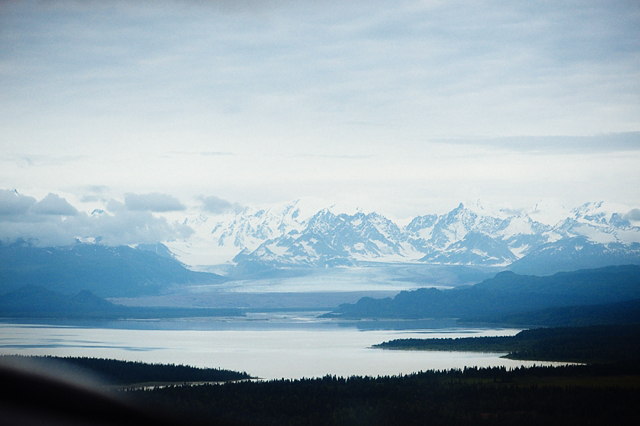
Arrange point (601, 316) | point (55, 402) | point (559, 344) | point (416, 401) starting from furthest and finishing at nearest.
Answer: point (601, 316), point (559, 344), point (416, 401), point (55, 402)

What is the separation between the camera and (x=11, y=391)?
15.3 feet

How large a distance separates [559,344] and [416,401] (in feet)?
212

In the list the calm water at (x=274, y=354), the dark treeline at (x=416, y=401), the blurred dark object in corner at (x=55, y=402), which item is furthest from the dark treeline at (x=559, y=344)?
the blurred dark object in corner at (x=55, y=402)

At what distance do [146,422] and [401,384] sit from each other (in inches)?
2656

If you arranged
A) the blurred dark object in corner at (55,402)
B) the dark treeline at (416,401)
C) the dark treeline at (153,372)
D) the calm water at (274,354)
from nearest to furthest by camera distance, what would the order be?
the blurred dark object in corner at (55,402) → the dark treeline at (416,401) → the dark treeline at (153,372) → the calm water at (274,354)

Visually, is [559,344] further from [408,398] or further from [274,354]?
[408,398]

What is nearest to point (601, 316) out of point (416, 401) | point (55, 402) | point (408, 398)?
point (408, 398)

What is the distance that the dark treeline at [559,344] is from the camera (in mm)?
106438

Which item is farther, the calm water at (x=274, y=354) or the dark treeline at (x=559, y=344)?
the dark treeline at (x=559, y=344)

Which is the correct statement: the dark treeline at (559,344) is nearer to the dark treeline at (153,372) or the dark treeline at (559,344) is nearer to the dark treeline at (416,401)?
the dark treeline at (416,401)

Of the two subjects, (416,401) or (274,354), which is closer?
(416,401)

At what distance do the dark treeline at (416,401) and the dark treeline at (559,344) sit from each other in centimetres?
2940

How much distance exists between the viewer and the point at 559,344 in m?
120

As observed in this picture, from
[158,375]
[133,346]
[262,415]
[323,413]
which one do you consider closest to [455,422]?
[323,413]
